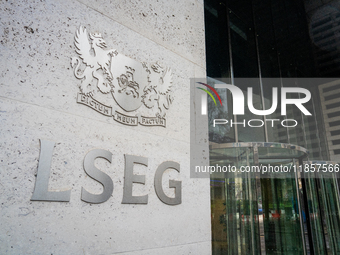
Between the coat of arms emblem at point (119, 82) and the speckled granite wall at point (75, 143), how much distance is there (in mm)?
65

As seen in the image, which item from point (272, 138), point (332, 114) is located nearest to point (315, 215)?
point (272, 138)

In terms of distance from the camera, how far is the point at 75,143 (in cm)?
191

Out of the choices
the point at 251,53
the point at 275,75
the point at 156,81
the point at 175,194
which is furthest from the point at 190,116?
the point at 275,75

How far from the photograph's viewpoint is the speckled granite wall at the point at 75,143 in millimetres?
1638

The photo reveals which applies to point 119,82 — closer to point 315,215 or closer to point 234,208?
point 234,208

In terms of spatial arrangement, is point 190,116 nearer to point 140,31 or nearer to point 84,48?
point 140,31

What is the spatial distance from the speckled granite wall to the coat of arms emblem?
0.21 ft

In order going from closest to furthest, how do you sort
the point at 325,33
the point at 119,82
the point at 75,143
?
the point at 75,143 < the point at 119,82 < the point at 325,33

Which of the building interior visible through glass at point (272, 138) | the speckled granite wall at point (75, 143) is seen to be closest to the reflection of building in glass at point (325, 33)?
the building interior visible through glass at point (272, 138)

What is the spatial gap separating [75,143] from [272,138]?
4.98 metres

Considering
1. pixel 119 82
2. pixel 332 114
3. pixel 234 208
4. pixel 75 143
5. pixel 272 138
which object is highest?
pixel 332 114

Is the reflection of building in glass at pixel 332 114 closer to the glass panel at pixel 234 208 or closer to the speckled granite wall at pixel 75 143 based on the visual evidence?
the glass panel at pixel 234 208

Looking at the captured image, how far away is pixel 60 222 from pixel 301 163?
5.16 m

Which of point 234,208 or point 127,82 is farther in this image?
point 234,208
